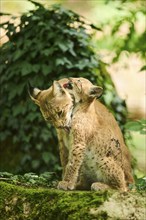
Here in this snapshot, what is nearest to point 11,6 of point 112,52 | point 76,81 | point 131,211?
point 112,52

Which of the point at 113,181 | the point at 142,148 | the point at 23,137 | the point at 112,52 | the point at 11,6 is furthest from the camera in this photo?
the point at 11,6

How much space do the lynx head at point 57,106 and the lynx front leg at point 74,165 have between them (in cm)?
23

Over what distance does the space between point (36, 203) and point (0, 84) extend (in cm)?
582

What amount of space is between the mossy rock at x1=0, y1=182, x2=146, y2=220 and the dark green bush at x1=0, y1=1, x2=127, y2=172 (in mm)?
4881

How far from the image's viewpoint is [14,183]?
19.0 ft

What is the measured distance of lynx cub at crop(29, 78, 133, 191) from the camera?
5.68 meters

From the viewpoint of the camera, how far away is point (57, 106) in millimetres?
5680

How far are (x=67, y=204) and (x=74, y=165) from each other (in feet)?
2.18

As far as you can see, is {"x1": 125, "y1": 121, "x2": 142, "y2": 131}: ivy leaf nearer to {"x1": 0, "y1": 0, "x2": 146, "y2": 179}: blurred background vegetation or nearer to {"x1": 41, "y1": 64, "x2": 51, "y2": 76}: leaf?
{"x1": 0, "y1": 0, "x2": 146, "y2": 179}: blurred background vegetation

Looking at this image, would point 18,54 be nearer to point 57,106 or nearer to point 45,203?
point 57,106

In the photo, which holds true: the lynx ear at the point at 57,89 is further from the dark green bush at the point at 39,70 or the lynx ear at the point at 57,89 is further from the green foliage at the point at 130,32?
the green foliage at the point at 130,32

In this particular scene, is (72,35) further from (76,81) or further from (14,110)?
(76,81)

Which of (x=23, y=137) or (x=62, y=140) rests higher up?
(x=62, y=140)

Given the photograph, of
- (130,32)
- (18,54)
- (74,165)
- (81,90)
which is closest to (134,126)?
(81,90)
